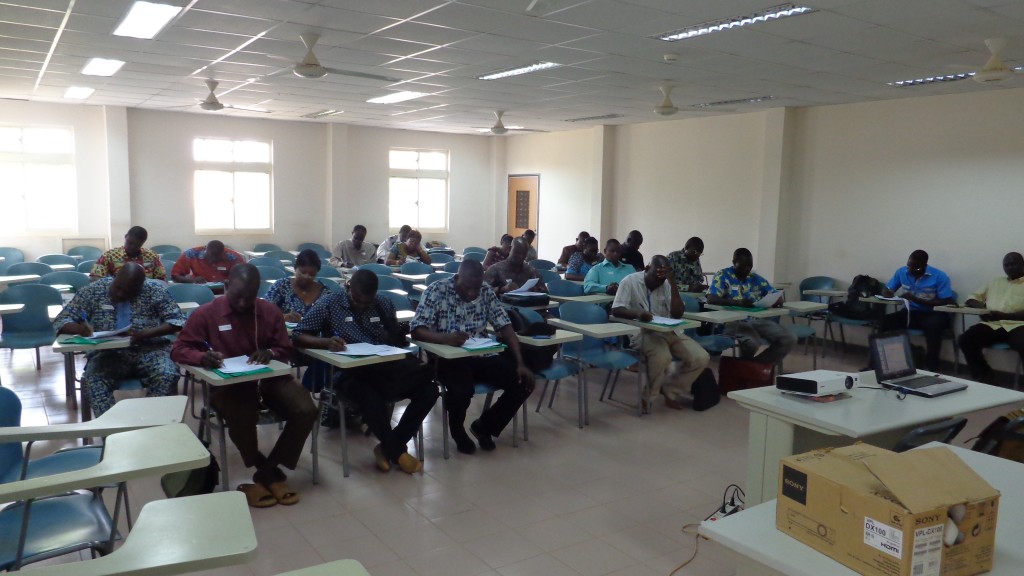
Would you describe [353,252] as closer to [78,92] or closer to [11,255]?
[78,92]

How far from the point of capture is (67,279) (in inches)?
275

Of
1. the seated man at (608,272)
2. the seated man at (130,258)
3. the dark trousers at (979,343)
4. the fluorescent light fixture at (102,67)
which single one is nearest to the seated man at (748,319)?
the seated man at (608,272)

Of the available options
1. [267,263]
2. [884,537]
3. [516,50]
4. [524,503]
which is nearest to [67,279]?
[267,263]

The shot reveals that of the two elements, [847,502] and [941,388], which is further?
[941,388]

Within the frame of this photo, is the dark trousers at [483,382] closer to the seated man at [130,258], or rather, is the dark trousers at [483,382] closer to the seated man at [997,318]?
the seated man at [130,258]

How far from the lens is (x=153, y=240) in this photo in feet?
36.5

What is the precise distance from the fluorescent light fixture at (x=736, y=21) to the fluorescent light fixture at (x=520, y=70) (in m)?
1.43

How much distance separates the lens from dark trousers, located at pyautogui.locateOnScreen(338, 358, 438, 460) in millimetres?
4492

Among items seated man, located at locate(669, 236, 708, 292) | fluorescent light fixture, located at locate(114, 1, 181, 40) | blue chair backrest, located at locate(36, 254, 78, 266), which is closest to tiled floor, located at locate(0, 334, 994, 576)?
seated man, located at locate(669, 236, 708, 292)

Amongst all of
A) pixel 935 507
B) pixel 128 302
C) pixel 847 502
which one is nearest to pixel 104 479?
pixel 847 502

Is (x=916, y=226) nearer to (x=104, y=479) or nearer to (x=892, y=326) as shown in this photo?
(x=892, y=326)

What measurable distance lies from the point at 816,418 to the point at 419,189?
11.5m

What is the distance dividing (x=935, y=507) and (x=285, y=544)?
2.93 m

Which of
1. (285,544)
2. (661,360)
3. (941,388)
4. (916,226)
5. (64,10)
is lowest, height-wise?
(285,544)
